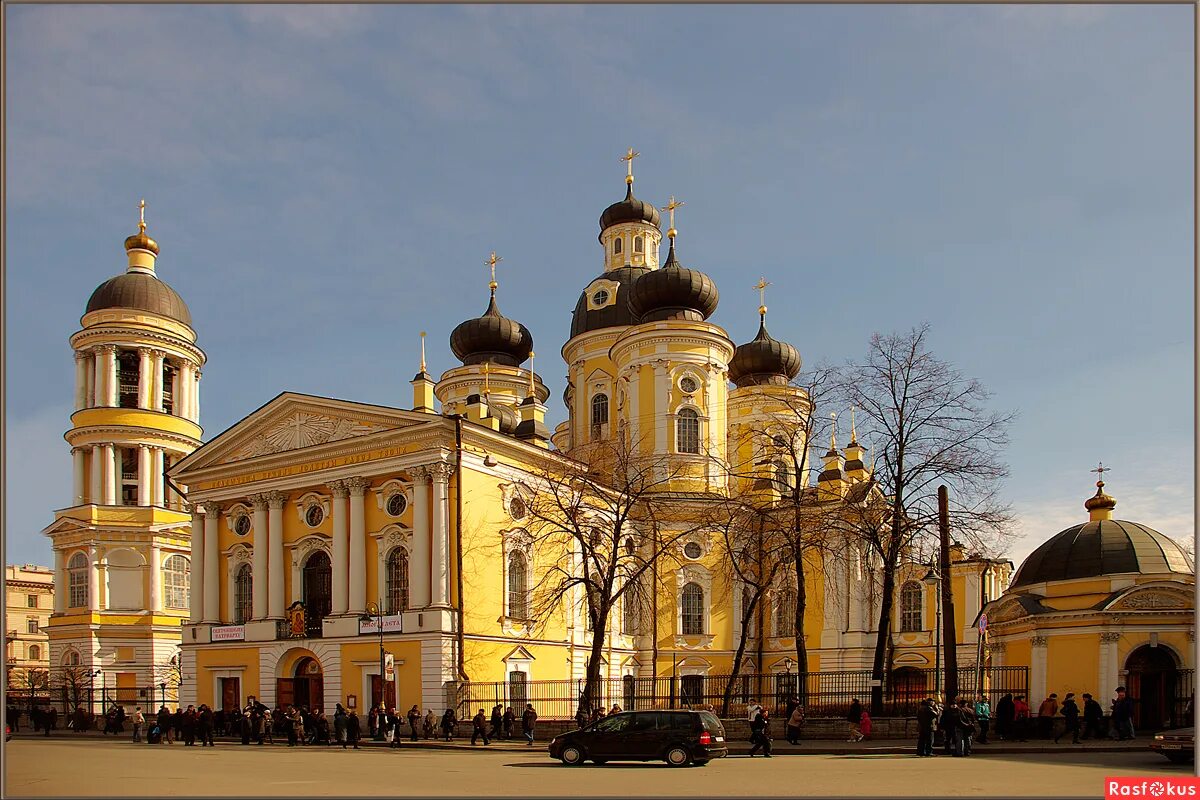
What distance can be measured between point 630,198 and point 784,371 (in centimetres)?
1198

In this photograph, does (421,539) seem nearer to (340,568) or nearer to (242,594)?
(340,568)

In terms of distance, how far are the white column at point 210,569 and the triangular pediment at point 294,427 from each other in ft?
5.51

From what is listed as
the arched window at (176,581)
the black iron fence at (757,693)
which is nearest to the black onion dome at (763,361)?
the black iron fence at (757,693)

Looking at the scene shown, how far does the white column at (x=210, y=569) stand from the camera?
42.1m

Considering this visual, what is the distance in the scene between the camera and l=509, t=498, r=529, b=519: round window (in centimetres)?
4000

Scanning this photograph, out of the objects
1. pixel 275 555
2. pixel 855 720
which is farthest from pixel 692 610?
pixel 855 720

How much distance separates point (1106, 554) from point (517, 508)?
726 inches

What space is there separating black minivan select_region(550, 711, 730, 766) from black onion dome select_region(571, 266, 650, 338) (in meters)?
32.9

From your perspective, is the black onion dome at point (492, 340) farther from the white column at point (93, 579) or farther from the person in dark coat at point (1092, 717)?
the person in dark coat at point (1092, 717)

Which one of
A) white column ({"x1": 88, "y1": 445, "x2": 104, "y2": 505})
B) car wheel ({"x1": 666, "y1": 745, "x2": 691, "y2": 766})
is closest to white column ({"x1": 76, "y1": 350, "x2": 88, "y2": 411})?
white column ({"x1": 88, "y1": 445, "x2": 104, "y2": 505})

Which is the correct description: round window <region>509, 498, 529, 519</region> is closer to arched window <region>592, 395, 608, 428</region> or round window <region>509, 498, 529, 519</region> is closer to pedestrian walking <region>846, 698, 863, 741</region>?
arched window <region>592, 395, 608, 428</region>

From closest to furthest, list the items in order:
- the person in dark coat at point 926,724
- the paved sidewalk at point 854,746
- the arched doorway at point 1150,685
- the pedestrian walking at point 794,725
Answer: the person in dark coat at point 926,724, the paved sidewalk at point 854,746, the pedestrian walking at point 794,725, the arched doorway at point 1150,685

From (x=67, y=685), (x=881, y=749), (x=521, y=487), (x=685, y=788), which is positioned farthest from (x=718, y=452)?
(x=685, y=788)

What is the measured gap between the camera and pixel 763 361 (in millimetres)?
61219
